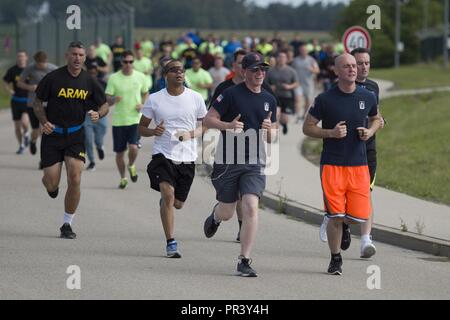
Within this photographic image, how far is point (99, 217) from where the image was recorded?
15.2m

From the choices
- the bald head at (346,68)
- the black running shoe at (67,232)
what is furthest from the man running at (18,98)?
the bald head at (346,68)

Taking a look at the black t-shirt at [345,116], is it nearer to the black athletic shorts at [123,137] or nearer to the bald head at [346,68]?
the bald head at [346,68]

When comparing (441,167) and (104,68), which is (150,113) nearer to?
(441,167)

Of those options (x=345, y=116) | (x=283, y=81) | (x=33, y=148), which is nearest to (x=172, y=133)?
(x=345, y=116)

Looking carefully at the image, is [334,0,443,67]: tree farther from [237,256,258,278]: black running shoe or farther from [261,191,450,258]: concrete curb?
[237,256,258,278]: black running shoe

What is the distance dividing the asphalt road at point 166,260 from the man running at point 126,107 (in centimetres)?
108

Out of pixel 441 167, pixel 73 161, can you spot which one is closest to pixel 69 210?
pixel 73 161

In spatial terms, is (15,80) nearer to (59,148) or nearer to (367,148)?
(59,148)

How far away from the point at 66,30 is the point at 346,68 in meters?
41.3

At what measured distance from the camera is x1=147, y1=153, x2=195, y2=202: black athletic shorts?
40.7 feet

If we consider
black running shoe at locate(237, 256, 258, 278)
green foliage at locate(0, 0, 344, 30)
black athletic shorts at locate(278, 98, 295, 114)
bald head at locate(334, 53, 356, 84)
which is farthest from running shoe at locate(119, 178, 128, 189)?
green foliage at locate(0, 0, 344, 30)

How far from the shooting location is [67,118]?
13797 millimetres

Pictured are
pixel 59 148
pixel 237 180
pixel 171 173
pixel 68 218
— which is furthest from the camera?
pixel 59 148

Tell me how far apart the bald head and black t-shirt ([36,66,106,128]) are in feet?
11.4
